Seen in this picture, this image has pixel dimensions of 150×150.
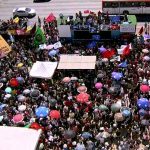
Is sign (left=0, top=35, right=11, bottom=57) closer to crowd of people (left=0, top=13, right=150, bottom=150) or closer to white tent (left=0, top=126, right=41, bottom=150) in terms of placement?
crowd of people (left=0, top=13, right=150, bottom=150)

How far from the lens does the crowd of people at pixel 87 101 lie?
27.9m

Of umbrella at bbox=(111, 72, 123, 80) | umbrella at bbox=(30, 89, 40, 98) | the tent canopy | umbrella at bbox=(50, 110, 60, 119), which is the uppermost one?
the tent canopy

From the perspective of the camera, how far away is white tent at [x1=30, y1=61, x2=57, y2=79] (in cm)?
3359

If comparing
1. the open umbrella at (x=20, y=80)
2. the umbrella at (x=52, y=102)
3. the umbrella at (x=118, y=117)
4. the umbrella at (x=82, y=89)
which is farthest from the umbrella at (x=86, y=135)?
the open umbrella at (x=20, y=80)

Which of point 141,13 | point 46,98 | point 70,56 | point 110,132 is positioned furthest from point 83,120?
point 141,13

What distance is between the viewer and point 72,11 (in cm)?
4634

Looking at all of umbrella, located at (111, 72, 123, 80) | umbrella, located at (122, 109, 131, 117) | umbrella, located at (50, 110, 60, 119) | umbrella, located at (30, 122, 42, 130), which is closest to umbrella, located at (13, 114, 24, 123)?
umbrella, located at (30, 122, 42, 130)

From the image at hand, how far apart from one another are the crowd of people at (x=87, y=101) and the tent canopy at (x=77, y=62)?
0.52 m

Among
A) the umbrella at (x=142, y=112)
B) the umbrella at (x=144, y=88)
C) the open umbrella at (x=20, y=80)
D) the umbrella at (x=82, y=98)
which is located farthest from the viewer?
the open umbrella at (x=20, y=80)

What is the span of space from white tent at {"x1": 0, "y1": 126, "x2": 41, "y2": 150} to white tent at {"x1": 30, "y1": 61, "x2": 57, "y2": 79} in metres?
7.96

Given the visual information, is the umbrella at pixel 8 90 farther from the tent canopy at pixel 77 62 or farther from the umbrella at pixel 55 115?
the umbrella at pixel 55 115

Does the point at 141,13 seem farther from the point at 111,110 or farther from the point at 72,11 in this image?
the point at 111,110

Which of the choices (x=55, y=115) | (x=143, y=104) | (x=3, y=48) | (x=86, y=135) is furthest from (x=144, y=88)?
(x=3, y=48)

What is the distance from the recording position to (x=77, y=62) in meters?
34.8
